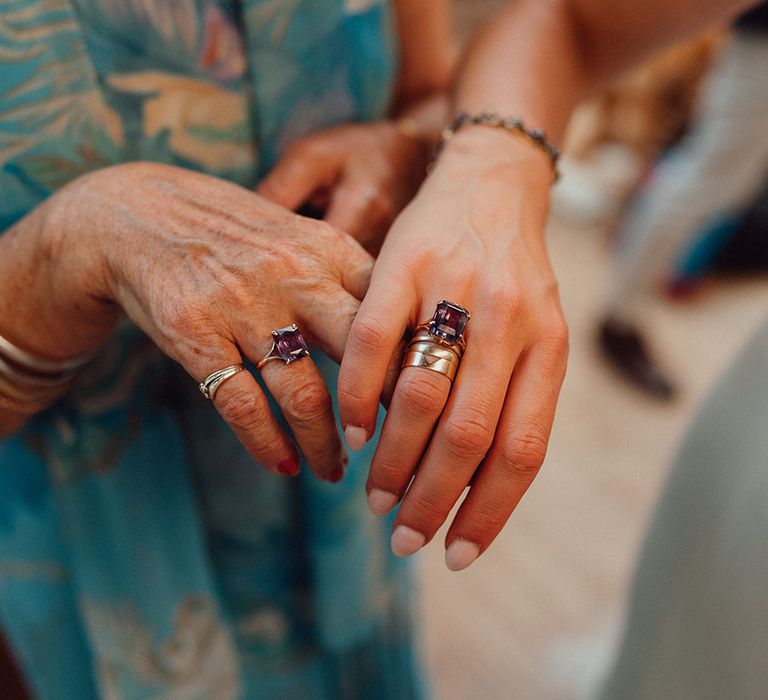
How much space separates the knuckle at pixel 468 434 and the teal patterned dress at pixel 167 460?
12.7 inches

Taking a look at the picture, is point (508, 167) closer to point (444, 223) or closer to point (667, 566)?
point (444, 223)

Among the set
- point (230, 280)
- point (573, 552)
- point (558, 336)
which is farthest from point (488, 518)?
point (573, 552)

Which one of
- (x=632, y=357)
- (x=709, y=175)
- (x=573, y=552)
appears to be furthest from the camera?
(x=632, y=357)

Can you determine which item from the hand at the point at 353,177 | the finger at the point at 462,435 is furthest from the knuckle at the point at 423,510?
the hand at the point at 353,177

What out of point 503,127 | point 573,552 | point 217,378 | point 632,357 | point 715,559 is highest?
point 503,127

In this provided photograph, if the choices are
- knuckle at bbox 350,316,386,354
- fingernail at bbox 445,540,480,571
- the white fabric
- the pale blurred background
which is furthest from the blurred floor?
knuckle at bbox 350,316,386,354

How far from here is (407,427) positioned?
1.44ft

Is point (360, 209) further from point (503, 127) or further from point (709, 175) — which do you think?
point (709, 175)

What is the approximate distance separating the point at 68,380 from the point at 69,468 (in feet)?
0.48

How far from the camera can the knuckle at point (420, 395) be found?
429 millimetres

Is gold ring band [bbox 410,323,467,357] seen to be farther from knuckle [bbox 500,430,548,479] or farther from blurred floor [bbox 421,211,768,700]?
blurred floor [bbox 421,211,768,700]

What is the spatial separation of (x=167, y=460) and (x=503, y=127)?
48cm

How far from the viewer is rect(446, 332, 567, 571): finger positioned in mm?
440

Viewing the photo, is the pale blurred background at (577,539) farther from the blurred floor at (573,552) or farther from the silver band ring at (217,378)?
the silver band ring at (217,378)
